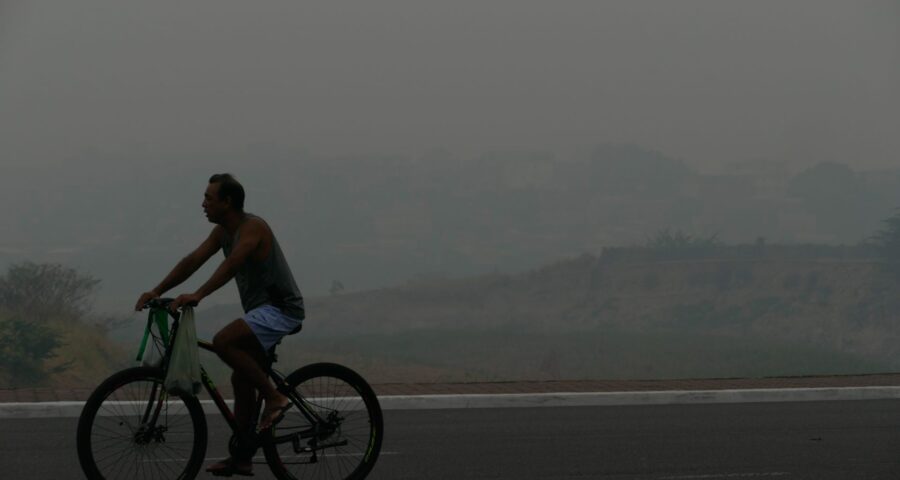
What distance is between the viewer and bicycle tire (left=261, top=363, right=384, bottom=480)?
7.16 meters

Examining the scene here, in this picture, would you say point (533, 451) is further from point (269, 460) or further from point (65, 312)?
point (65, 312)

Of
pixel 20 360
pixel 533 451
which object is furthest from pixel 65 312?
pixel 533 451

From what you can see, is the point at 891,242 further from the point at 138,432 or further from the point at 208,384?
the point at 138,432

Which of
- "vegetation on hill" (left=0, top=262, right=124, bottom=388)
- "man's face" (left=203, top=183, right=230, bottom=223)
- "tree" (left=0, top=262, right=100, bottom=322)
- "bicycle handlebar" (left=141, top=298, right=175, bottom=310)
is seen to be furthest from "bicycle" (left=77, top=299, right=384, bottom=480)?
"tree" (left=0, top=262, right=100, bottom=322)

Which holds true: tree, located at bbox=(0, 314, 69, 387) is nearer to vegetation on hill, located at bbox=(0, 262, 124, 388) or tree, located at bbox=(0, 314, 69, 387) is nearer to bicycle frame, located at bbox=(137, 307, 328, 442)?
vegetation on hill, located at bbox=(0, 262, 124, 388)

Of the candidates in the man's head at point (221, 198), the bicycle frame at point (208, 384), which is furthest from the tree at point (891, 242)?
the man's head at point (221, 198)

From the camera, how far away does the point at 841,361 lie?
254 feet

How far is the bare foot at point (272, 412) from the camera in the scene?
704 cm

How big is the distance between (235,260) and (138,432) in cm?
95

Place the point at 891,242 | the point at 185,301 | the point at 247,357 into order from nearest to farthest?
1. the point at 185,301
2. the point at 247,357
3. the point at 891,242

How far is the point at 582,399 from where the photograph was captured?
13.4 m

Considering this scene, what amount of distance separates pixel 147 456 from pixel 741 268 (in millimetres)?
75452

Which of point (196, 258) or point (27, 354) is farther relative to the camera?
point (27, 354)

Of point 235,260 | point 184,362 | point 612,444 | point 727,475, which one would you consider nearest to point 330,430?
point 184,362
